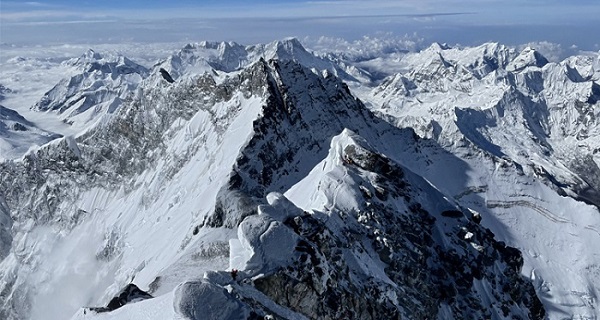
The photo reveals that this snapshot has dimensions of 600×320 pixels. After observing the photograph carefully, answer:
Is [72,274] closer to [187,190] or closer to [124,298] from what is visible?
[187,190]

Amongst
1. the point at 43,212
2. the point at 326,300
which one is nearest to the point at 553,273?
the point at 326,300

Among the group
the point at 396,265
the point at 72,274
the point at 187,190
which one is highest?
the point at 396,265

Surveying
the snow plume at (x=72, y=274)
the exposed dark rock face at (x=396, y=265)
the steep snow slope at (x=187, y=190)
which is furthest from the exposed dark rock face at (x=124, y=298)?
the snow plume at (x=72, y=274)

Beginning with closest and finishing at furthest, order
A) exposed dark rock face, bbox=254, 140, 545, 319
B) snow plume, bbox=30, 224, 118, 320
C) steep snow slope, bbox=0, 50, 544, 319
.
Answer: exposed dark rock face, bbox=254, 140, 545, 319 < steep snow slope, bbox=0, 50, 544, 319 < snow plume, bbox=30, 224, 118, 320

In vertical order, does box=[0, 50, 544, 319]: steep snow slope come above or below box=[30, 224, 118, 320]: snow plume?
above

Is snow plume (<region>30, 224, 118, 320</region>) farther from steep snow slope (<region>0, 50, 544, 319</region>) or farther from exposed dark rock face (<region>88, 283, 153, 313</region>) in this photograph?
exposed dark rock face (<region>88, 283, 153, 313</region>)

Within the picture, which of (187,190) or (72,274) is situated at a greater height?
(187,190)

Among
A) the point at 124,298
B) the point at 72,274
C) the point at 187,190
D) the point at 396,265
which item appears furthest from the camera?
the point at 72,274

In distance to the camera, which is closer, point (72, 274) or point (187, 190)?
point (187, 190)

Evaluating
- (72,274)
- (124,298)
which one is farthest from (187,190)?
(124,298)

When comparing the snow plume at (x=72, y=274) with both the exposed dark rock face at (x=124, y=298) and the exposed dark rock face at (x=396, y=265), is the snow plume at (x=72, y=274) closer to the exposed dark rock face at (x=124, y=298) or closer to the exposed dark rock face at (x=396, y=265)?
the exposed dark rock face at (x=396, y=265)

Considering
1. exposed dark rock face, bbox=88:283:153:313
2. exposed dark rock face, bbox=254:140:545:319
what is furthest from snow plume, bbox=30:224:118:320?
exposed dark rock face, bbox=88:283:153:313

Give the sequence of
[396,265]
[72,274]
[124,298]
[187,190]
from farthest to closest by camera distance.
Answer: [72,274]
[187,190]
[396,265]
[124,298]
